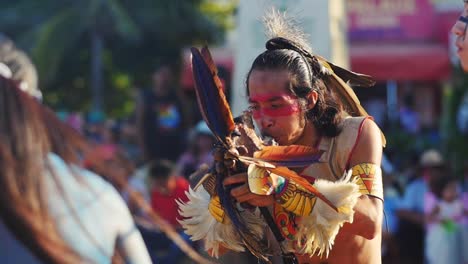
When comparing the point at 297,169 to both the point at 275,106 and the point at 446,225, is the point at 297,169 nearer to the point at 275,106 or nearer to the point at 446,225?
the point at 275,106

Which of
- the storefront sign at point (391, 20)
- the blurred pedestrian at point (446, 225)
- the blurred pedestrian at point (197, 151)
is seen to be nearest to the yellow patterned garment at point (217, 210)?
the blurred pedestrian at point (197, 151)

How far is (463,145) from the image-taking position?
12422 millimetres

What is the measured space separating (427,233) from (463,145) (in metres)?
3.32

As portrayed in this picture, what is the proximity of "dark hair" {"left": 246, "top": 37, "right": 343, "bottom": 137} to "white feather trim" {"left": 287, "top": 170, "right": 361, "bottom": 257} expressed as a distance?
415 millimetres

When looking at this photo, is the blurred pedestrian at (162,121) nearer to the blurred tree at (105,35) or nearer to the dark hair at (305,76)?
the dark hair at (305,76)

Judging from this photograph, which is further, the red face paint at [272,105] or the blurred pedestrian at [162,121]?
the blurred pedestrian at [162,121]

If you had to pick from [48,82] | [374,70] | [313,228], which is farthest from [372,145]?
[48,82]

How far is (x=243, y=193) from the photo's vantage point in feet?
9.84

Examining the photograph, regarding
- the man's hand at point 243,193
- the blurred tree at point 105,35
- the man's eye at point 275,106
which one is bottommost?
the blurred tree at point 105,35

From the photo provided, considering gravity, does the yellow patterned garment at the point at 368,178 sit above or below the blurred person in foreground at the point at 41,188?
below

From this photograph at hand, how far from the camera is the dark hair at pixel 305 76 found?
11.3 ft

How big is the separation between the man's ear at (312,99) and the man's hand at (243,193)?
566 mm

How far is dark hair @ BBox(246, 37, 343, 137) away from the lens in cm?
346

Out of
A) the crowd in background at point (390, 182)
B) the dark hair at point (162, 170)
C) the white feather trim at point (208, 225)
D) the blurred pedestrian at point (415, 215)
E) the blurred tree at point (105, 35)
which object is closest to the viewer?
the white feather trim at point (208, 225)
